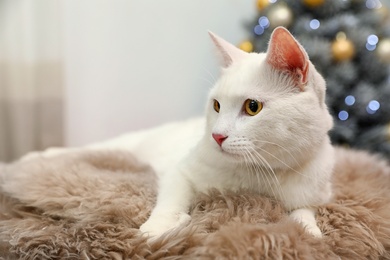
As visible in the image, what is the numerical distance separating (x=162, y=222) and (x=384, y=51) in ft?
3.62

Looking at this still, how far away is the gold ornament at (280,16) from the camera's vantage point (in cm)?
143

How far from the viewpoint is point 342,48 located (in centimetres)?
143

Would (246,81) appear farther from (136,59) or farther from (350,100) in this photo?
(136,59)

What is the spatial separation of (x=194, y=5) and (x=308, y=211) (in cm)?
130

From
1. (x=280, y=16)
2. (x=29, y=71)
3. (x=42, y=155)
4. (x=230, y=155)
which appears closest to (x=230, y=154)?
(x=230, y=155)

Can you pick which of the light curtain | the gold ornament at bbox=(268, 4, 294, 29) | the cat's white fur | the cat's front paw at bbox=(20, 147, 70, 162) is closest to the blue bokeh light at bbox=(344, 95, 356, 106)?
the gold ornament at bbox=(268, 4, 294, 29)

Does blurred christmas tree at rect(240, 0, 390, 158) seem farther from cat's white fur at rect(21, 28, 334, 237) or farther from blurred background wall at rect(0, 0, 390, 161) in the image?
cat's white fur at rect(21, 28, 334, 237)

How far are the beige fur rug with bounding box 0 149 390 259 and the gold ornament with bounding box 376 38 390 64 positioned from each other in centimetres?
60

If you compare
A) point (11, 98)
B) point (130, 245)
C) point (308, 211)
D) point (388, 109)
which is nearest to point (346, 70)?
point (388, 109)

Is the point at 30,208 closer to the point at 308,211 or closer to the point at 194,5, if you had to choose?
the point at 308,211

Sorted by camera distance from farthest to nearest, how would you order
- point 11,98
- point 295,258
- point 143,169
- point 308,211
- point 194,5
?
point 194,5, point 11,98, point 143,169, point 308,211, point 295,258

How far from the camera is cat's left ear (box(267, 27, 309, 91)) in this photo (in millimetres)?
732

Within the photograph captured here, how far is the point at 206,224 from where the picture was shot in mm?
760

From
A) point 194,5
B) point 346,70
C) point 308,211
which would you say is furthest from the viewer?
point 194,5
